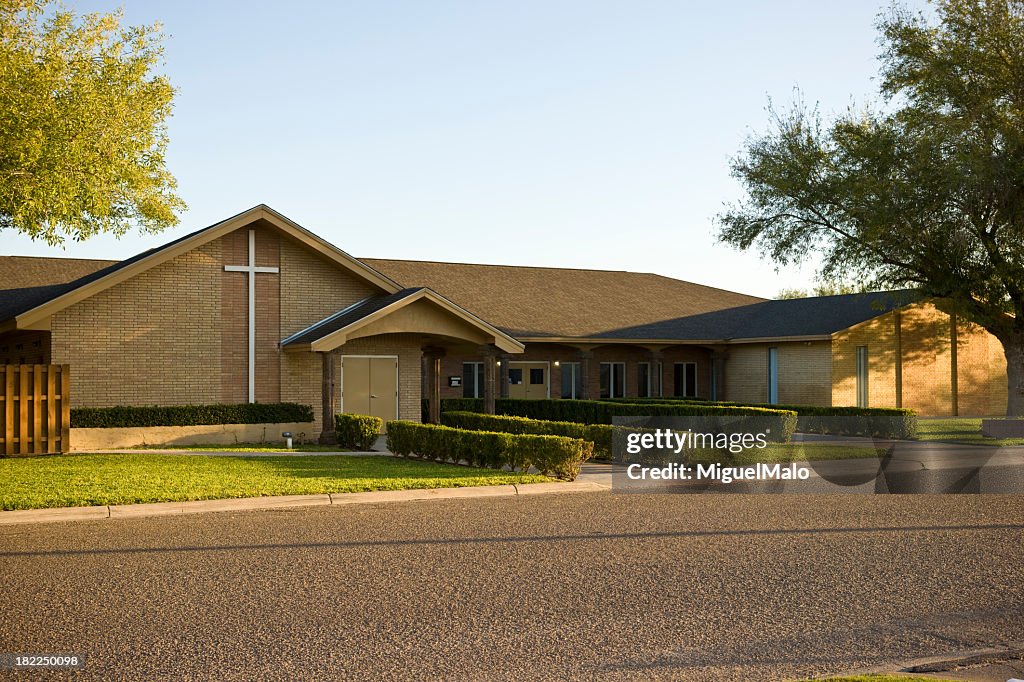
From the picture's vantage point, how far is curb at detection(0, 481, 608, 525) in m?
12.4

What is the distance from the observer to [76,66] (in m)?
24.8

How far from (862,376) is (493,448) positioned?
2324cm

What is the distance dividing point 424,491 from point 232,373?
38.5ft

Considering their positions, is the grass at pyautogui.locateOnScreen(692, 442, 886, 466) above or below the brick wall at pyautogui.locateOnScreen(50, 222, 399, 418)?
below

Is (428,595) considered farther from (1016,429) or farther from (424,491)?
(1016,429)

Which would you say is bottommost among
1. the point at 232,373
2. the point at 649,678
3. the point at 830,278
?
the point at 649,678

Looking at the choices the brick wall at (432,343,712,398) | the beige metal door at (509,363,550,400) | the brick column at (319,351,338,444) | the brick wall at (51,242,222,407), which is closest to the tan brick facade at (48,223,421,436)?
the brick wall at (51,242,222,407)

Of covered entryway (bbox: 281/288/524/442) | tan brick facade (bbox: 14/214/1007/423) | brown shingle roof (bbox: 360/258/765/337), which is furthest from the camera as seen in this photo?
brown shingle roof (bbox: 360/258/765/337)

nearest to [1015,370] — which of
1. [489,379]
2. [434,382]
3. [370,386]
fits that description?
[489,379]

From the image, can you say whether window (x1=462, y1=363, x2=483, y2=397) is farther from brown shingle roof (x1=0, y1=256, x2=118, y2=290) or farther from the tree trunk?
the tree trunk

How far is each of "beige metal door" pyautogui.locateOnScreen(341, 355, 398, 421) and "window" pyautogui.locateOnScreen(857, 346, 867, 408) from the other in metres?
19.0

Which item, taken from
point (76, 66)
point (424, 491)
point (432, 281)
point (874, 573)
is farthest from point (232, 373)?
point (874, 573)

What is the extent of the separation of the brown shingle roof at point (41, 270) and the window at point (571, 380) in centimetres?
1750

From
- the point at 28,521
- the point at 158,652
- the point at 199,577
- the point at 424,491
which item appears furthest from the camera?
the point at 424,491
